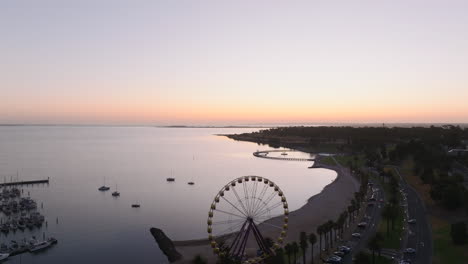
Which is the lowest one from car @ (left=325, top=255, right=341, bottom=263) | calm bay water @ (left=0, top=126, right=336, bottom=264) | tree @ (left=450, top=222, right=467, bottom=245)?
calm bay water @ (left=0, top=126, right=336, bottom=264)

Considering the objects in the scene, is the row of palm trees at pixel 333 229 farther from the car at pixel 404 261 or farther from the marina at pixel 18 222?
the marina at pixel 18 222

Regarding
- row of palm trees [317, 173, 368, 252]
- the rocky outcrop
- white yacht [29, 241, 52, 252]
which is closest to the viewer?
row of palm trees [317, 173, 368, 252]

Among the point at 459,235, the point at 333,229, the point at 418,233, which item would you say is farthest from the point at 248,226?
the point at 459,235

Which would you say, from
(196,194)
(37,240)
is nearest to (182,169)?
(196,194)

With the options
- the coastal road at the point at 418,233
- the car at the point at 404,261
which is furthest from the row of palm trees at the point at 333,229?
the car at the point at 404,261

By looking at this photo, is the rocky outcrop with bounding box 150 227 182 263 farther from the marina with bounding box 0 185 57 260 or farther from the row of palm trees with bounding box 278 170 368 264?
the row of palm trees with bounding box 278 170 368 264

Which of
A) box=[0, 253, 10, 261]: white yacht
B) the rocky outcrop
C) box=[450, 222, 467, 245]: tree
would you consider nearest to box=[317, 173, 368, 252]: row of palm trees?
box=[450, 222, 467, 245]: tree
